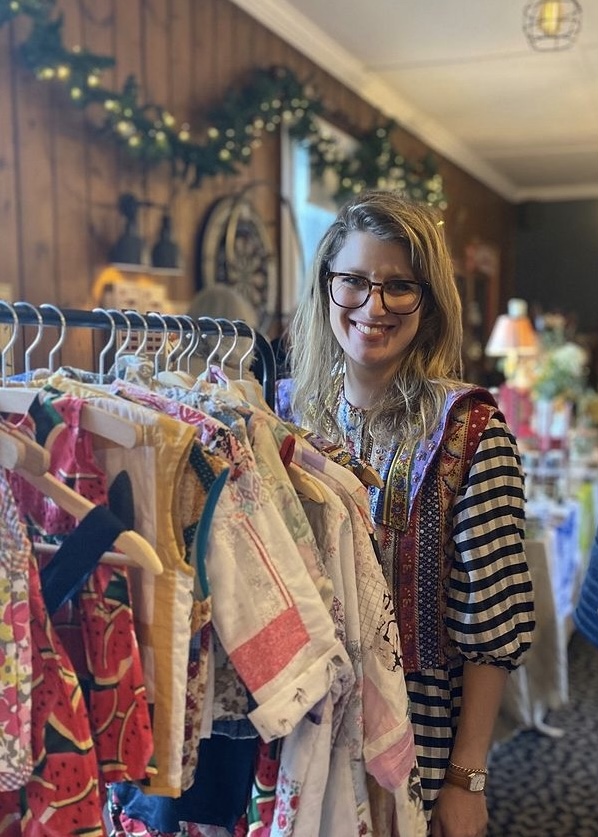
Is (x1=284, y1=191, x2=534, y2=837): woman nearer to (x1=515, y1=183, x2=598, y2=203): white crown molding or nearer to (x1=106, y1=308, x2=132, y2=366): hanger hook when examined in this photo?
(x1=106, y1=308, x2=132, y2=366): hanger hook

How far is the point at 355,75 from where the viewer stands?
13.8ft

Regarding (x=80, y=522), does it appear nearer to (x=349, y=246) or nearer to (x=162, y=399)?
(x=162, y=399)

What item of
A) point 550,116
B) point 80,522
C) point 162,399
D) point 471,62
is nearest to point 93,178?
point 162,399

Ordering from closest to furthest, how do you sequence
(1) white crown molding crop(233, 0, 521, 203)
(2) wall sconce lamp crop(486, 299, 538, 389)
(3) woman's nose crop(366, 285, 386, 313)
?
(3) woman's nose crop(366, 285, 386, 313) → (1) white crown molding crop(233, 0, 521, 203) → (2) wall sconce lamp crop(486, 299, 538, 389)

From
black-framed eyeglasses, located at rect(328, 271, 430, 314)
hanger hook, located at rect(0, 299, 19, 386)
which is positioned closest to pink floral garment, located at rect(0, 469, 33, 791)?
hanger hook, located at rect(0, 299, 19, 386)

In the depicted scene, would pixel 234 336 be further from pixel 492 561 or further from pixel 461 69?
pixel 461 69

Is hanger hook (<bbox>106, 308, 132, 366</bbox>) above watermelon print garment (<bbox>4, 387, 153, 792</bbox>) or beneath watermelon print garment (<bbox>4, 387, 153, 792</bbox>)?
above

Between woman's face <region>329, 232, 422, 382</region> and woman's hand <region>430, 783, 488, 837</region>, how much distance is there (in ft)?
1.99

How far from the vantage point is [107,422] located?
32.6 inches

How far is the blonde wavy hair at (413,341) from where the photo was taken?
45.9 inches

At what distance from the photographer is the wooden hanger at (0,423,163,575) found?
772 millimetres

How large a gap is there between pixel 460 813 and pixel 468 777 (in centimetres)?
5

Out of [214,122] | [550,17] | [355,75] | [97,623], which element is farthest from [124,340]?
[355,75]

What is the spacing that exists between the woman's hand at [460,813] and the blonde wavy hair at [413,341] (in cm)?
49
